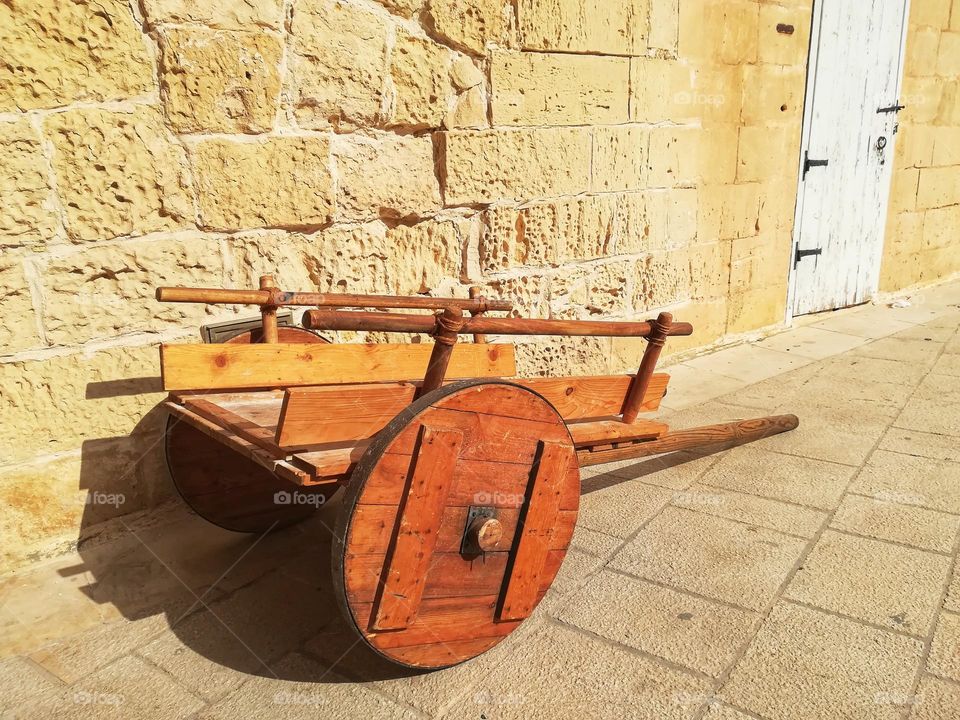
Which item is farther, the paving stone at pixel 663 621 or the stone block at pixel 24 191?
the stone block at pixel 24 191

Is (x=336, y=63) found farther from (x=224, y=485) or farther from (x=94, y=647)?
(x=94, y=647)

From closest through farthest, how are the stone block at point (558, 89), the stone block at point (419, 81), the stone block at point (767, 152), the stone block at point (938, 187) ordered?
the stone block at point (419, 81), the stone block at point (558, 89), the stone block at point (767, 152), the stone block at point (938, 187)

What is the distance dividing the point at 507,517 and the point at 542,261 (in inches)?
95.3

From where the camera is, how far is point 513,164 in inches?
155

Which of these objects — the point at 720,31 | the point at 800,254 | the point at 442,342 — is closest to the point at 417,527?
the point at 442,342

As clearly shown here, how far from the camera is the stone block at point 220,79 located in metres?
2.72

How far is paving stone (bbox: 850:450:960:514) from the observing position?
3.11 meters

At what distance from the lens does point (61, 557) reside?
269 cm

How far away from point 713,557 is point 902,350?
3708 millimetres

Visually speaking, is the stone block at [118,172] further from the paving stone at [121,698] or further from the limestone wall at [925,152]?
the limestone wall at [925,152]

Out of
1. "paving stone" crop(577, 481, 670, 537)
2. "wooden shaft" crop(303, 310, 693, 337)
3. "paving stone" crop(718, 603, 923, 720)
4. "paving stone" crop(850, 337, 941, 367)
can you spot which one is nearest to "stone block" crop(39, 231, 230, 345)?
"wooden shaft" crop(303, 310, 693, 337)

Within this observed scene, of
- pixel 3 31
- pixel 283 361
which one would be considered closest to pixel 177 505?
pixel 283 361

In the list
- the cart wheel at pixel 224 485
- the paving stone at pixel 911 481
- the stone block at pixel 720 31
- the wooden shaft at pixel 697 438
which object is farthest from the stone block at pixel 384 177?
the paving stone at pixel 911 481

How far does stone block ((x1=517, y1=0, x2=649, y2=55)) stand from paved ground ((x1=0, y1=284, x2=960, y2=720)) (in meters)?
2.28
